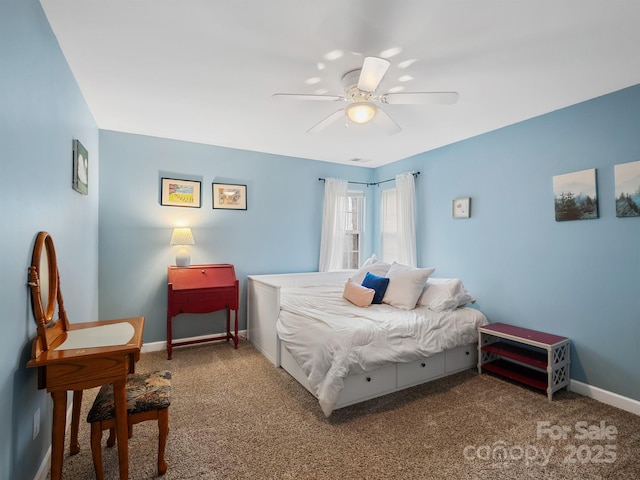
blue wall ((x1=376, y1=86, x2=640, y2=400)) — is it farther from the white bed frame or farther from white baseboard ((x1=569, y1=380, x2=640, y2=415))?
the white bed frame

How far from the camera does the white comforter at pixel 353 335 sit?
2340 mm

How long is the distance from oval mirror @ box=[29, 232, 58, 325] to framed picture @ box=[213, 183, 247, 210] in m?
2.31

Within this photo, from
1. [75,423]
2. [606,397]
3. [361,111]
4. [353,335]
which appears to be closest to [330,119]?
[361,111]

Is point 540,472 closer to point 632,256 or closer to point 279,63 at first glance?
point 632,256

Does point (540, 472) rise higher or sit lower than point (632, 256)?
lower

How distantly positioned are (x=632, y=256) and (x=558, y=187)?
77 cm

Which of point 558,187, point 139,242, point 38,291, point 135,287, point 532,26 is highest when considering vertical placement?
point 532,26

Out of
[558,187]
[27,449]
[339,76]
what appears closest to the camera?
[27,449]

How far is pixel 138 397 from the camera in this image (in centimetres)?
175

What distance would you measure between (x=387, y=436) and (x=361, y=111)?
7.27ft

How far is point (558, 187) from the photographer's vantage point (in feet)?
9.36

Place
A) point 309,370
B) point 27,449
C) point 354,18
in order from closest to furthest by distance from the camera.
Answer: point 27,449 → point 354,18 → point 309,370

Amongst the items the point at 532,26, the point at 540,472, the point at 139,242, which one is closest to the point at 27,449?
the point at 139,242

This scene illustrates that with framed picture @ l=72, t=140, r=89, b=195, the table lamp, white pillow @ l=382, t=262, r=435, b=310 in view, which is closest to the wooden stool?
framed picture @ l=72, t=140, r=89, b=195
